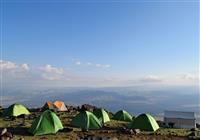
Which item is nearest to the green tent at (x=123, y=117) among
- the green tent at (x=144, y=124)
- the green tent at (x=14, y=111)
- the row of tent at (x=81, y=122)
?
the row of tent at (x=81, y=122)

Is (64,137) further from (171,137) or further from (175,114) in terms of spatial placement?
(175,114)

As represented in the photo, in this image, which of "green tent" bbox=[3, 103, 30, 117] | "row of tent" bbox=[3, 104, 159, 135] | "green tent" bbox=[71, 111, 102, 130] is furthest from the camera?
"green tent" bbox=[3, 103, 30, 117]

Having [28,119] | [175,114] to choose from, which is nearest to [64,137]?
[28,119]

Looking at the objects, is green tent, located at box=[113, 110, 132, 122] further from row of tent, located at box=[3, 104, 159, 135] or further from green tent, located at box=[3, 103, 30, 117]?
green tent, located at box=[3, 103, 30, 117]

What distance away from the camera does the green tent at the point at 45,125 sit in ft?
94.0

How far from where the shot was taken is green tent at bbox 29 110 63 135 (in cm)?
2866

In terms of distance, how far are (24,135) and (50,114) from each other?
3.06m

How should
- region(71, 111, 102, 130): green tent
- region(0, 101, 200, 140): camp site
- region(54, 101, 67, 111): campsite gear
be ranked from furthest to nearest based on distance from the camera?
region(54, 101, 67, 111): campsite gear
region(71, 111, 102, 130): green tent
region(0, 101, 200, 140): camp site

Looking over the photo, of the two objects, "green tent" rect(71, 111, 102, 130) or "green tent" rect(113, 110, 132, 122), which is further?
"green tent" rect(113, 110, 132, 122)

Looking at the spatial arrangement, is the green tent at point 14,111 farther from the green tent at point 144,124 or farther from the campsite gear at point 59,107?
the green tent at point 144,124

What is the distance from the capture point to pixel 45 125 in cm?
2912

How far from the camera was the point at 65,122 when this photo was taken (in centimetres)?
3666

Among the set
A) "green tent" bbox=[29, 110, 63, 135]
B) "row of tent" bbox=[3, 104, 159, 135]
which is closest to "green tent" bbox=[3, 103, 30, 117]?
"row of tent" bbox=[3, 104, 159, 135]

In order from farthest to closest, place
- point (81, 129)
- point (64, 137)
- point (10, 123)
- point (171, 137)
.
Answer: point (10, 123) < point (81, 129) < point (171, 137) < point (64, 137)
